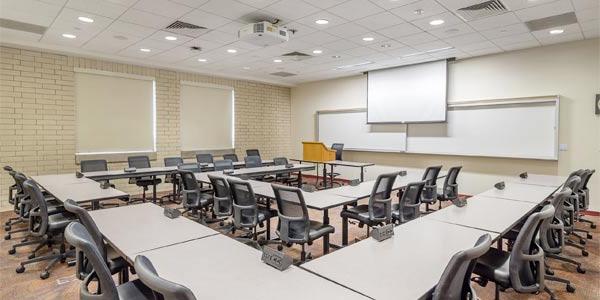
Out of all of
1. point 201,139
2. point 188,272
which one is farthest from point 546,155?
point 201,139

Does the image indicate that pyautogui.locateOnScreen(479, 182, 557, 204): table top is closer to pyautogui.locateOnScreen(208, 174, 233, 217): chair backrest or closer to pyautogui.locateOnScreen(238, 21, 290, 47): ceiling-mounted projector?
pyautogui.locateOnScreen(208, 174, 233, 217): chair backrest

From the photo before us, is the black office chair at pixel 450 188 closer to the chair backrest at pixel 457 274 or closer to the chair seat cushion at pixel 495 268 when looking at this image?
the chair seat cushion at pixel 495 268

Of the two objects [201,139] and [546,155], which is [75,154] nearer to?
[201,139]

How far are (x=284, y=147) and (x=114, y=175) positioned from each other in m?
6.06

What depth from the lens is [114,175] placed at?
5559 millimetres

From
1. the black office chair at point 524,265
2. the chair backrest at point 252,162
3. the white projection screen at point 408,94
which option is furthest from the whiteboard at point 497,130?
the black office chair at point 524,265

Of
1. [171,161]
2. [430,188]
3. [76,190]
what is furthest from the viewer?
[171,161]

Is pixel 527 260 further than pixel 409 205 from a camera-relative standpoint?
No

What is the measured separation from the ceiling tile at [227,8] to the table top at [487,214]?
3.34 meters

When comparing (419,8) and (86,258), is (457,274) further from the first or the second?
(419,8)

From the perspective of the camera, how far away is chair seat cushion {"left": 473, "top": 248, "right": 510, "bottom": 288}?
86.8 inches

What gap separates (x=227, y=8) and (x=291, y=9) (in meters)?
0.83

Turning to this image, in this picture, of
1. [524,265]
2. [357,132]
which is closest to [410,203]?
[524,265]

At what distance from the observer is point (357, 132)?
9.26 meters
